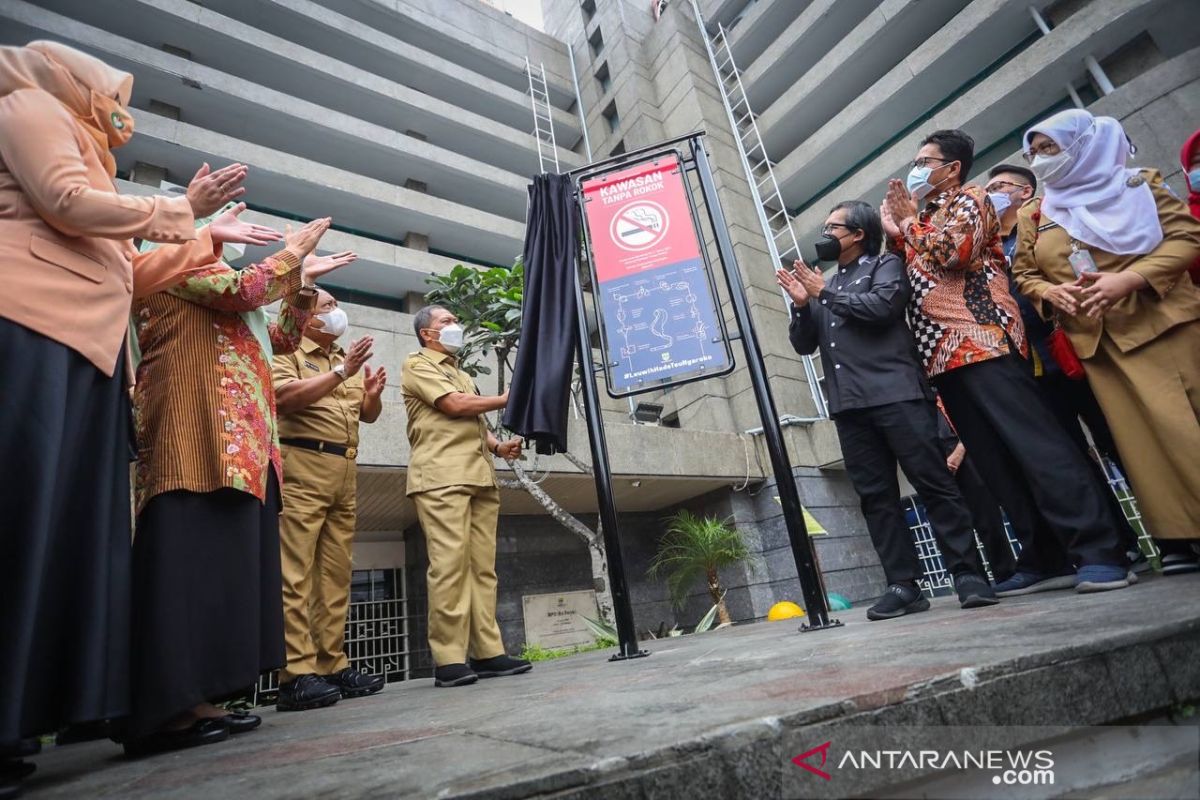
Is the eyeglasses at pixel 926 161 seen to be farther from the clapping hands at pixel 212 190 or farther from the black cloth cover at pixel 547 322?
the clapping hands at pixel 212 190

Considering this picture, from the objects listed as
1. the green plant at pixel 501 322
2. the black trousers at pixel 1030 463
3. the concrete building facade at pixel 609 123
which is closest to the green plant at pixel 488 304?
the green plant at pixel 501 322

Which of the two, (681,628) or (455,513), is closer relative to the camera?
(455,513)

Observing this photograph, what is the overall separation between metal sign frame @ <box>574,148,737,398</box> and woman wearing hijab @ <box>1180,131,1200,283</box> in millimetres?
1633

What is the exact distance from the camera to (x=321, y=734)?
129cm

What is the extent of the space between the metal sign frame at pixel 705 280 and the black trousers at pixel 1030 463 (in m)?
0.90

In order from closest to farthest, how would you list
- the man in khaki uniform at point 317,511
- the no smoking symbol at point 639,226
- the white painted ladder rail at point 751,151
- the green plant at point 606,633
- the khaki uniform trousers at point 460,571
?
the man in khaki uniform at point 317,511, the khaki uniform trousers at point 460,571, the no smoking symbol at point 639,226, the green plant at point 606,633, the white painted ladder rail at point 751,151

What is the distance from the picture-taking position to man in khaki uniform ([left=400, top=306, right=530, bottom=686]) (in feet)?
8.40

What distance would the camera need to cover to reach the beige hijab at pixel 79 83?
4.76ft

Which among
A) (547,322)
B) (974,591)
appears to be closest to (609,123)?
(547,322)

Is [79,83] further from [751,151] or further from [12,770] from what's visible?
[751,151]

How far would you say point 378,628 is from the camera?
6547 millimetres

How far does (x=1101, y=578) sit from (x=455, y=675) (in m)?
2.26

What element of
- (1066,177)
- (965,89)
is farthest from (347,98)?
(1066,177)

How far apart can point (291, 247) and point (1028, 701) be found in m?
2.18
